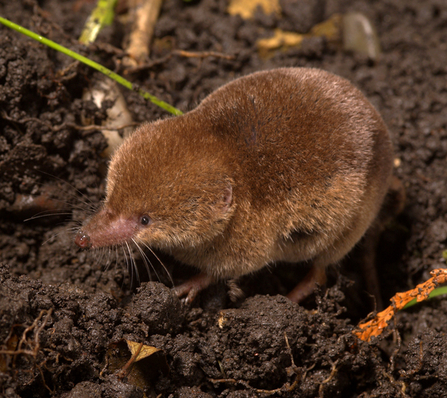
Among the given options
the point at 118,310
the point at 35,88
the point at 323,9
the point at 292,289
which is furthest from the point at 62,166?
the point at 323,9

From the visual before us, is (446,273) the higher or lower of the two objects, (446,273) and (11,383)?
the higher

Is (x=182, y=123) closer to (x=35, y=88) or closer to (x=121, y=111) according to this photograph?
(x=121, y=111)

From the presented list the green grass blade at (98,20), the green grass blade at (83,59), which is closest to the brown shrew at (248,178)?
the green grass blade at (83,59)

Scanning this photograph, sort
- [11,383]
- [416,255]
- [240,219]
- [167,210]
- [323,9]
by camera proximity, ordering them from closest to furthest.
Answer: [11,383]
[167,210]
[240,219]
[416,255]
[323,9]

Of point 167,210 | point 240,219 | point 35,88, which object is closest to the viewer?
point 167,210

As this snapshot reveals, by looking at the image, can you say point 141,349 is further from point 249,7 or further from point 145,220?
point 249,7

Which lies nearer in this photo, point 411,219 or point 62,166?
point 62,166

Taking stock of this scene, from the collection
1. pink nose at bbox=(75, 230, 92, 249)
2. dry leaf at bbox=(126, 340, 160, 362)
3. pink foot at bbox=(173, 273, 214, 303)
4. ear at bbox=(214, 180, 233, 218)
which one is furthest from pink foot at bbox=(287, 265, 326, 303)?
pink nose at bbox=(75, 230, 92, 249)
